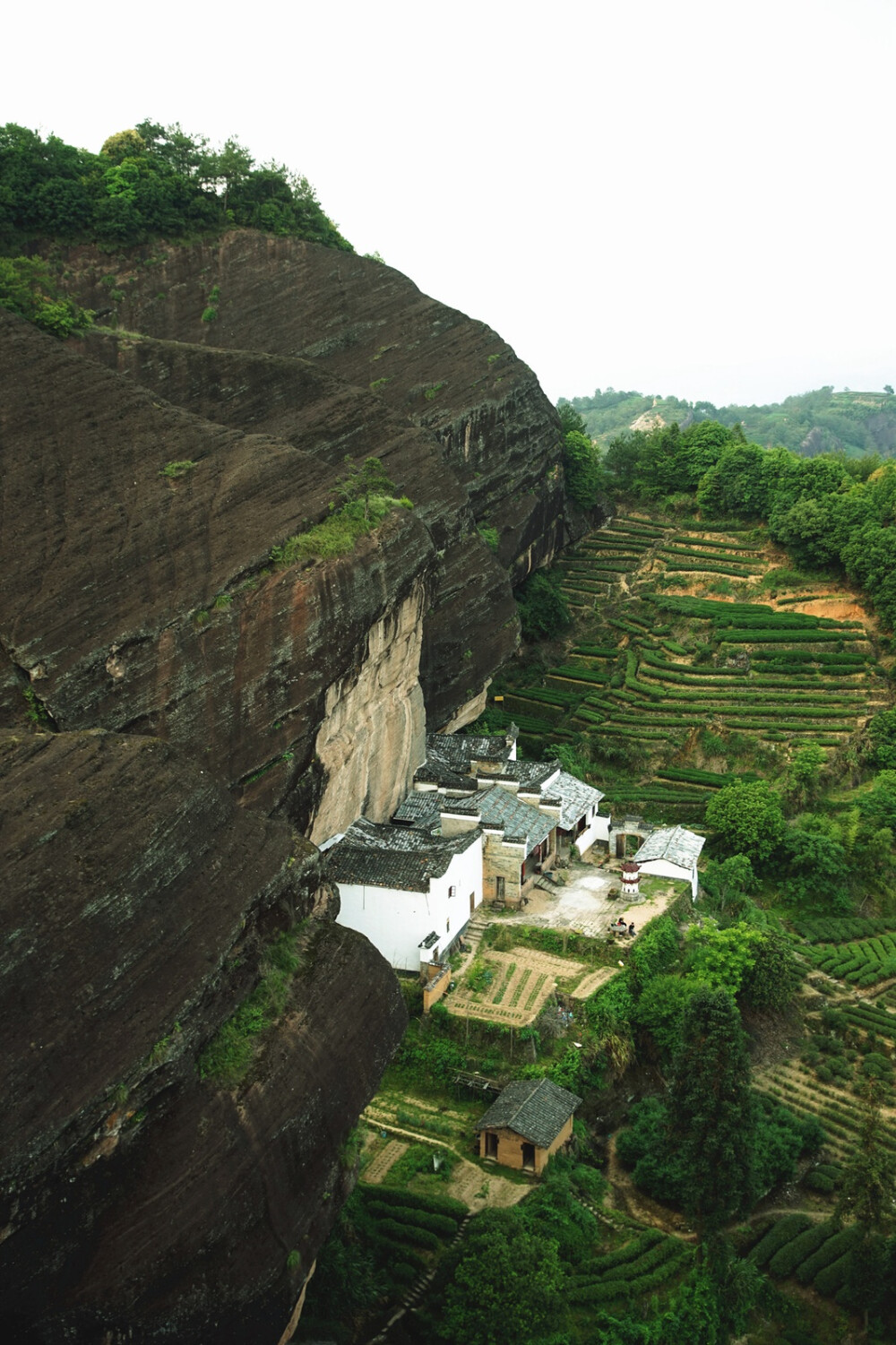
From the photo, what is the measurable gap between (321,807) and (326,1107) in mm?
10711

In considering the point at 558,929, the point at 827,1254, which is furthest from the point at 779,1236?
the point at 558,929

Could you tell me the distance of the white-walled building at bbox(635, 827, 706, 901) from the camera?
32031 mm

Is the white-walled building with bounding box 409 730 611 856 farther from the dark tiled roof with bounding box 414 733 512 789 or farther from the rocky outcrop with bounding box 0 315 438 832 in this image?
the rocky outcrop with bounding box 0 315 438 832

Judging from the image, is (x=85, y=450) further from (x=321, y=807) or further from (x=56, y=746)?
(x=56, y=746)

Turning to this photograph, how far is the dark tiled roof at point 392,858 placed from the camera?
84.4ft

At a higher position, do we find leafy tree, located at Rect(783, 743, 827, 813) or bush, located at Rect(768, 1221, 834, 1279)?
leafy tree, located at Rect(783, 743, 827, 813)

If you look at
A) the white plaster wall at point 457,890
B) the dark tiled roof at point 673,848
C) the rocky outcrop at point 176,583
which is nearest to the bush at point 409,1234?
the white plaster wall at point 457,890

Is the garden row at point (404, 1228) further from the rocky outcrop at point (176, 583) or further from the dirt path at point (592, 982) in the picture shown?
the rocky outcrop at point (176, 583)

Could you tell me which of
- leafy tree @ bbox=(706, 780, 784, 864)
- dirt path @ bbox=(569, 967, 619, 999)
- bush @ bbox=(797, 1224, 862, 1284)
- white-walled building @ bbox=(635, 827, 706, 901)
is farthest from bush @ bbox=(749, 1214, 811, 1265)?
leafy tree @ bbox=(706, 780, 784, 864)

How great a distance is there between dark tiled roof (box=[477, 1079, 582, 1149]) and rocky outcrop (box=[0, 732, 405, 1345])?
17.8 feet

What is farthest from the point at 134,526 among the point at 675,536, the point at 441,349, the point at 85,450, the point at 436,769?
the point at 675,536

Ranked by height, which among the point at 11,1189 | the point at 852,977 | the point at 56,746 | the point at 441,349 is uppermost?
the point at 441,349

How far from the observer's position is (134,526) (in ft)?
78.4

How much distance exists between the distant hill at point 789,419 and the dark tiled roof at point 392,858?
394 ft
